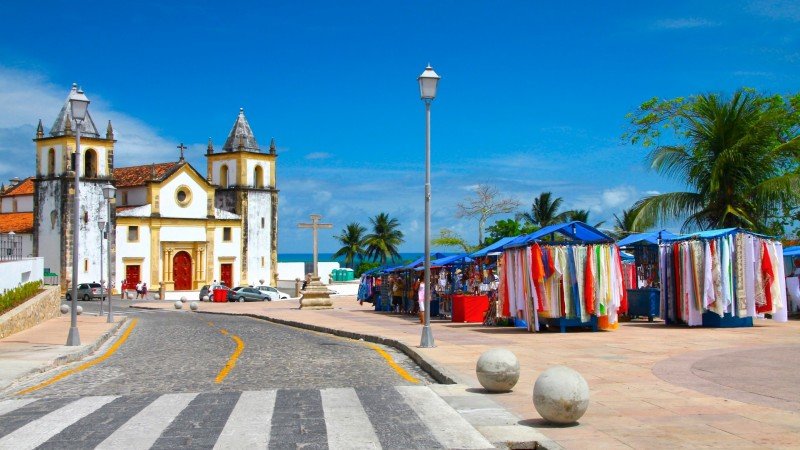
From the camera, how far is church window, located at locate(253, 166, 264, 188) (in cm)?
7881

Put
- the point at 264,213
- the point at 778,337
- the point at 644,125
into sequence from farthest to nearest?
the point at 264,213, the point at 644,125, the point at 778,337

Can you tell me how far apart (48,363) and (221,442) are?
29.3ft

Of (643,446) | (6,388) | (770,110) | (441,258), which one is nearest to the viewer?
(643,446)

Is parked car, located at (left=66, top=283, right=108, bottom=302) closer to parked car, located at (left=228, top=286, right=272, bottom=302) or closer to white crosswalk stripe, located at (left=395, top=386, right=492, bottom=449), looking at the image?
parked car, located at (left=228, top=286, right=272, bottom=302)

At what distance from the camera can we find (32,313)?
86.8 feet

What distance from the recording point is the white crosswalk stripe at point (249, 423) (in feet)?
25.5

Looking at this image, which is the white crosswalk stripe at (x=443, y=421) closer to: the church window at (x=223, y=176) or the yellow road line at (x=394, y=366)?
the yellow road line at (x=394, y=366)

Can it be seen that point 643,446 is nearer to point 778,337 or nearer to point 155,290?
point 778,337

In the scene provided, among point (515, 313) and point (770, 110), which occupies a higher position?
point (770, 110)

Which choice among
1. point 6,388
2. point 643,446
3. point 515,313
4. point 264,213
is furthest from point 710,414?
point 264,213

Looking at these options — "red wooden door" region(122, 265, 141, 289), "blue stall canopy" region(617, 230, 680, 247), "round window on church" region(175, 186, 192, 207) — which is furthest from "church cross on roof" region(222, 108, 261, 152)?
"blue stall canopy" region(617, 230, 680, 247)

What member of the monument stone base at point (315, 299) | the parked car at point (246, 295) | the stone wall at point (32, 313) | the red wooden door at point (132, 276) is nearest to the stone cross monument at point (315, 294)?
the monument stone base at point (315, 299)

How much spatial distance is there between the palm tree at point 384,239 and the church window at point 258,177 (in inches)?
887

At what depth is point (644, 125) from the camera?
34094 mm
